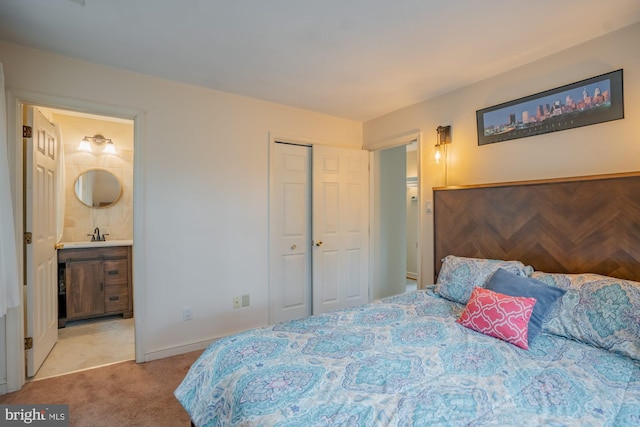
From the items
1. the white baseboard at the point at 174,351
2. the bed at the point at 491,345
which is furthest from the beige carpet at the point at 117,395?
the bed at the point at 491,345

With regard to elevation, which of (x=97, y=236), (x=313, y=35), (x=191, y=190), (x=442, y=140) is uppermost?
(x=313, y=35)

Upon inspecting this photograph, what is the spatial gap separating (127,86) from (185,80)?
451 mm

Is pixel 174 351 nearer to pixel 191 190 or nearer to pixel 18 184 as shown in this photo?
pixel 191 190

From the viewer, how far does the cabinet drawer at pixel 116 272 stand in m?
3.58

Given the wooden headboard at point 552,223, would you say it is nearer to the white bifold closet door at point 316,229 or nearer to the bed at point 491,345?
the bed at point 491,345

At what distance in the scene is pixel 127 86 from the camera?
2523mm

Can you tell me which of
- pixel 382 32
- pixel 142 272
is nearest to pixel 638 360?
pixel 382 32

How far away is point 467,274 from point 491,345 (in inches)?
29.1

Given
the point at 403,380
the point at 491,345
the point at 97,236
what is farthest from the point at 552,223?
the point at 97,236

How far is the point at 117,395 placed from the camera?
2.13 metres

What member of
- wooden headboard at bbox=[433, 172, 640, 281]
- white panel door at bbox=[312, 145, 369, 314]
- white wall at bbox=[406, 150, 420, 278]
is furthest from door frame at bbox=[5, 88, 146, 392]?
white wall at bbox=[406, 150, 420, 278]

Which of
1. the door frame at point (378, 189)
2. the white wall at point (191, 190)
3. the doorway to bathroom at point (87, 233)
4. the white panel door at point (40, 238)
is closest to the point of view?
the white panel door at point (40, 238)

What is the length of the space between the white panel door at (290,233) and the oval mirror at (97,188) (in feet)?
7.71

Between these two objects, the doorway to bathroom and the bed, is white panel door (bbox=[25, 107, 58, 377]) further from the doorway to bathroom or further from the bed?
the bed
